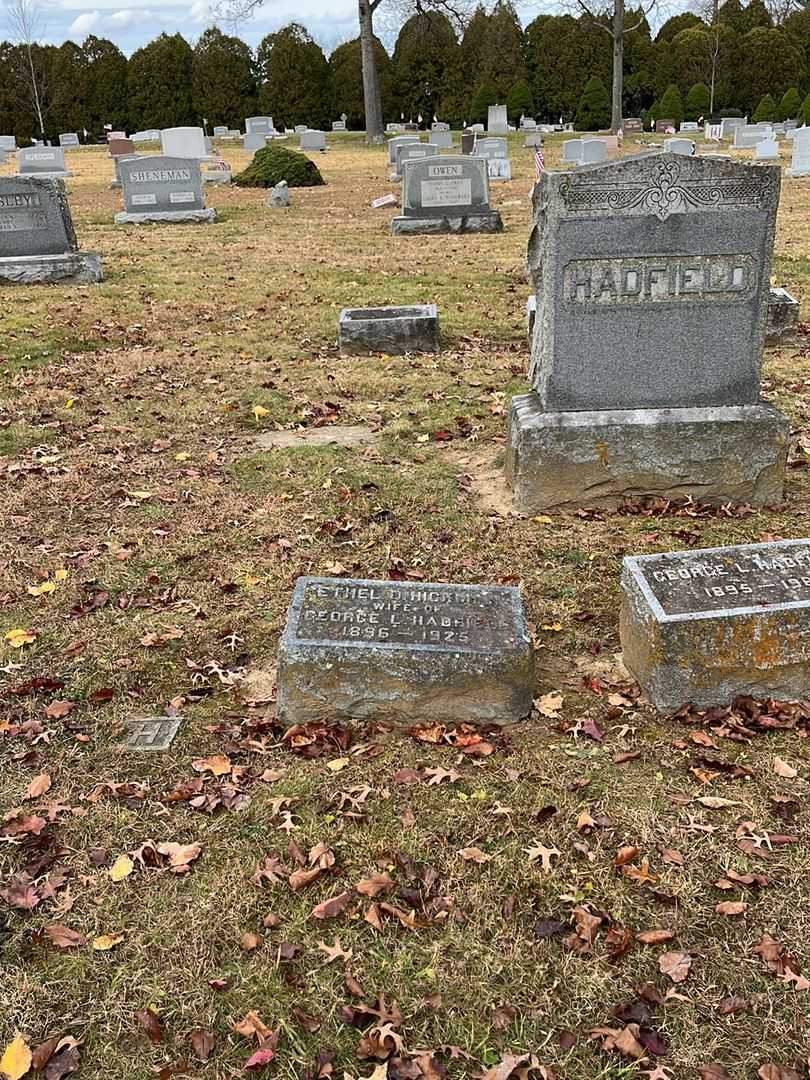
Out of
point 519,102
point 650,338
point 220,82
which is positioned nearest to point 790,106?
point 519,102

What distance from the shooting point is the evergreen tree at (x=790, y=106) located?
39.1 metres

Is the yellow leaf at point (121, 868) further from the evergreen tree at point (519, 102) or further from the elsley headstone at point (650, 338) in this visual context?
the evergreen tree at point (519, 102)

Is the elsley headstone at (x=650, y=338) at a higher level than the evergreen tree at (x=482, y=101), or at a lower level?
lower

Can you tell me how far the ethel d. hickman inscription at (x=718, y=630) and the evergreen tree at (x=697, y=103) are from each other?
4476cm

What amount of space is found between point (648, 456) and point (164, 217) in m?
15.5

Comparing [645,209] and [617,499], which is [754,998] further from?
[645,209]

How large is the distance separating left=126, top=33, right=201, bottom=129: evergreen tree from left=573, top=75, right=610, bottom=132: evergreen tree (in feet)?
62.2

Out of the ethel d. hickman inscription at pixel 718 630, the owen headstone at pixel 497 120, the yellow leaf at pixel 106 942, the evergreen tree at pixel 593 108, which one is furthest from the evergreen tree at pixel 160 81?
the yellow leaf at pixel 106 942

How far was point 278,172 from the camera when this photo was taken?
2378 centimetres

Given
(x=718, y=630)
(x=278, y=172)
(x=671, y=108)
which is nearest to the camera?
(x=718, y=630)

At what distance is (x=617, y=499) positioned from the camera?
586 cm

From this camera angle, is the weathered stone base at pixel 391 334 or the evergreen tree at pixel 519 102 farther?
the evergreen tree at pixel 519 102

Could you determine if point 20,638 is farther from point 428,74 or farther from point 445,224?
point 428,74

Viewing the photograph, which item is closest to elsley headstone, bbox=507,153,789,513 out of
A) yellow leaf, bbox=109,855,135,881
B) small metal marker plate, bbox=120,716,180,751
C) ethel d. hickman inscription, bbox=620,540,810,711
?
ethel d. hickman inscription, bbox=620,540,810,711
